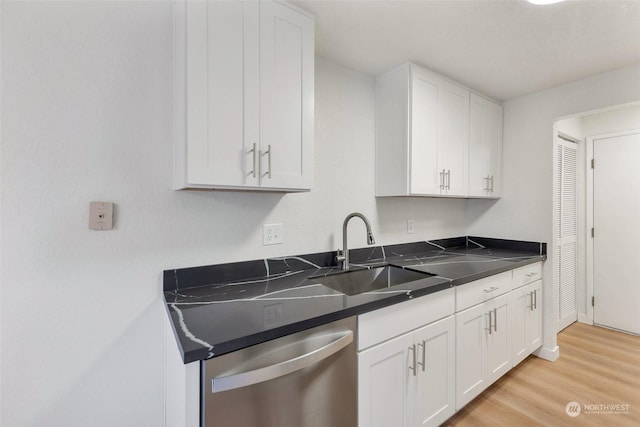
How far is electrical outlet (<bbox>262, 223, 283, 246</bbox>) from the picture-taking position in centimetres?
159

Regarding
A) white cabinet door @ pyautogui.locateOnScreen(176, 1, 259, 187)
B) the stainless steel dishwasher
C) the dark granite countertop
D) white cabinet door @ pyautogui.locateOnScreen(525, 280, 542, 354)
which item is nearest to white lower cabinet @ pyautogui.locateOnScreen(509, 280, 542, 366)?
white cabinet door @ pyautogui.locateOnScreen(525, 280, 542, 354)

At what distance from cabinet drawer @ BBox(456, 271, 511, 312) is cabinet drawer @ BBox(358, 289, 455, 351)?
0.08 m

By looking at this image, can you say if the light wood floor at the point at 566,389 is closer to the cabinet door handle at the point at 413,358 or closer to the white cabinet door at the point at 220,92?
the cabinet door handle at the point at 413,358

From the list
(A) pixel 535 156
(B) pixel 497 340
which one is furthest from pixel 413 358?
(A) pixel 535 156

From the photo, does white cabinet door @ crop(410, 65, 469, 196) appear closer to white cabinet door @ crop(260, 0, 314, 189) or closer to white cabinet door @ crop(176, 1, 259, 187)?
white cabinet door @ crop(260, 0, 314, 189)

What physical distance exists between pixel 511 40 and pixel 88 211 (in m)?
2.27

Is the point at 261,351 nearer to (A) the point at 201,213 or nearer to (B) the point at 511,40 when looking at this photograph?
(A) the point at 201,213

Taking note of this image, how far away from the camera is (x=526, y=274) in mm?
2164

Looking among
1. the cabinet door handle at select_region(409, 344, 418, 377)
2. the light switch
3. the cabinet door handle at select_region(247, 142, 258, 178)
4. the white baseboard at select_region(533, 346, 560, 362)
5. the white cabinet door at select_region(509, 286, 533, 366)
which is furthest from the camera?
the white baseboard at select_region(533, 346, 560, 362)

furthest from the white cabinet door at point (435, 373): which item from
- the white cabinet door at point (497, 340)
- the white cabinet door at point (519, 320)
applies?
the white cabinet door at point (519, 320)

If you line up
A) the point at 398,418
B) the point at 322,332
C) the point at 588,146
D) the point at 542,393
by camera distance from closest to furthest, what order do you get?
the point at 322,332
the point at 398,418
the point at 542,393
the point at 588,146

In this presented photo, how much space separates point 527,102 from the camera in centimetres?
245

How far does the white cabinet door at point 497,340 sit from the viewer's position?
71.6 inches

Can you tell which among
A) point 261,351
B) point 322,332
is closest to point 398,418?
point 322,332
